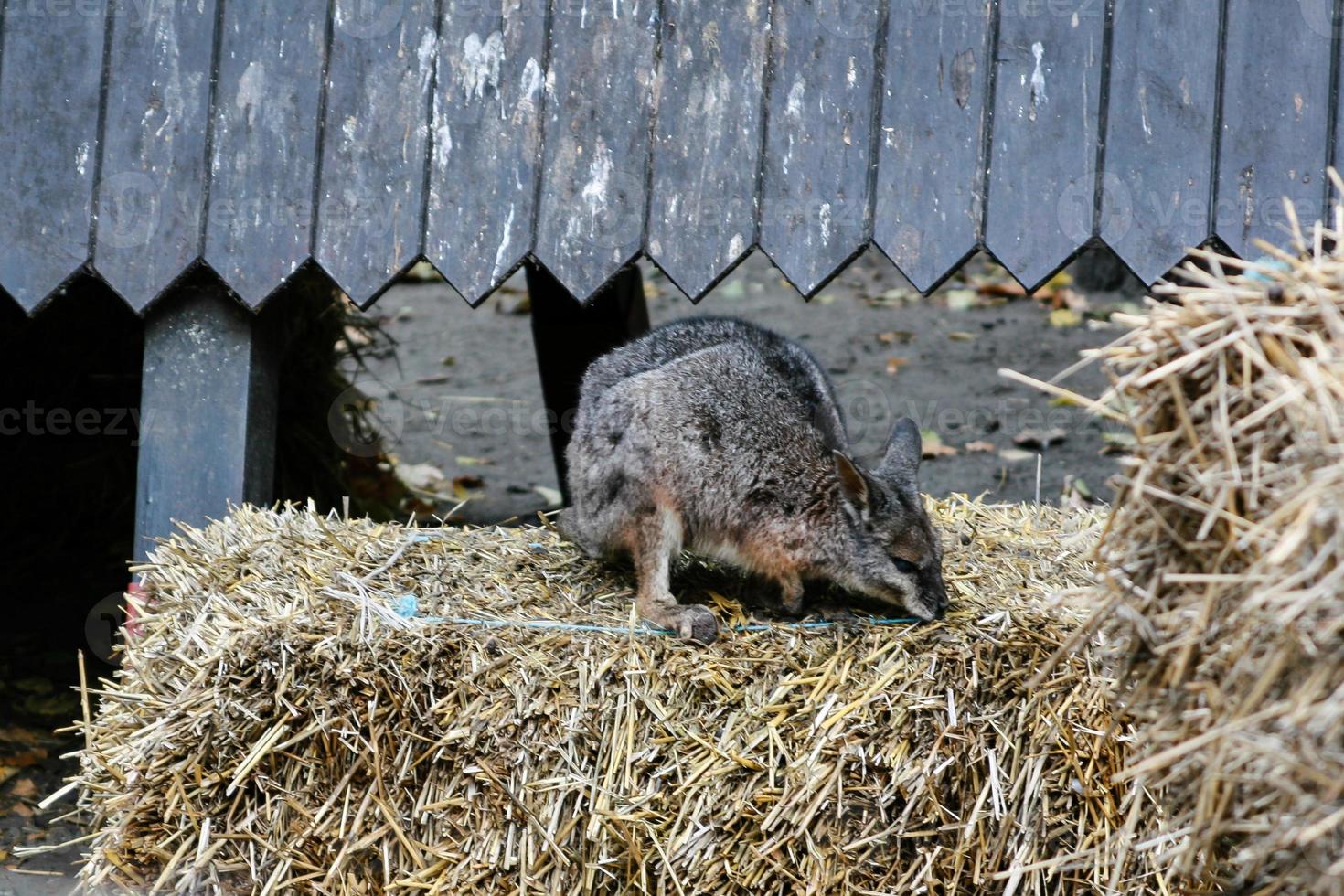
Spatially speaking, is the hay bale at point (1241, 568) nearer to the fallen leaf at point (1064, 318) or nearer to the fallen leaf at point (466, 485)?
the fallen leaf at point (466, 485)

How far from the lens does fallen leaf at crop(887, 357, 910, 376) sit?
1100cm

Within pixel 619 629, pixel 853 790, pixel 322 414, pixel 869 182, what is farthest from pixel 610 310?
pixel 853 790

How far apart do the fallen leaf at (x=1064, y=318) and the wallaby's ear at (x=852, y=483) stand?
7.36 m

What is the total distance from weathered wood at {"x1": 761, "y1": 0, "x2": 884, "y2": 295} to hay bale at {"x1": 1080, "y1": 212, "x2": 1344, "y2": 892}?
2261 mm

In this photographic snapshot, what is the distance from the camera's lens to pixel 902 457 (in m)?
5.34

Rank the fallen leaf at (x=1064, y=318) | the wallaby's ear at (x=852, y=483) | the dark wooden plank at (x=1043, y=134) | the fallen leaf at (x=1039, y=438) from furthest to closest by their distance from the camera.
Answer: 1. the fallen leaf at (x=1064, y=318)
2. the fallen leaf at (x=1039, y=438)
3. the dark wooden plank at (x=1043, y=134)
4. the wallaby's ear at (x=852, y=483)

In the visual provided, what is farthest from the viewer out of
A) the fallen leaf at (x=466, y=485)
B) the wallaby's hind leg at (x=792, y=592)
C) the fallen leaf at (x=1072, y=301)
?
the fallen leaf at (x=1072, y=301)

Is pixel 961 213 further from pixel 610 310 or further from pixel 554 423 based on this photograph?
pixel 554 423

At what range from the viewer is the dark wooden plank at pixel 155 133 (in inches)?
227

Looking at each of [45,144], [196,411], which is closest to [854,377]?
[196,411]

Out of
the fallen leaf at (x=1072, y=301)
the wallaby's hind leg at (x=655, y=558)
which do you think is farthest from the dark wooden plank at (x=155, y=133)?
the fallen leaf at (x=1072, y=301)

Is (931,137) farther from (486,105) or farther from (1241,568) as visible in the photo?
(1241,568)

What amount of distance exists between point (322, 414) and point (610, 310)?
6.28 ft

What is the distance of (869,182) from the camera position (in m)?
5.66
